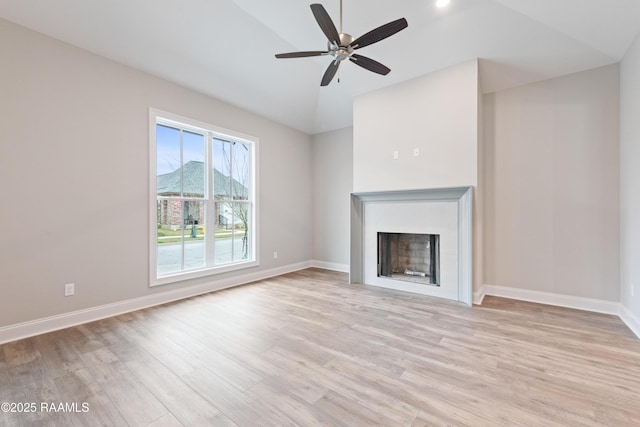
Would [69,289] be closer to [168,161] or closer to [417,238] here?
[168,161]

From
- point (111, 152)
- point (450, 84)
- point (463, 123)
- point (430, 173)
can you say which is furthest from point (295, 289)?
point (450, 84)

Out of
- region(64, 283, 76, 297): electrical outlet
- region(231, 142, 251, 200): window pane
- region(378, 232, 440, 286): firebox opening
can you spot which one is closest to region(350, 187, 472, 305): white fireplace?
region(378, 232, 440, 286): firebox opening

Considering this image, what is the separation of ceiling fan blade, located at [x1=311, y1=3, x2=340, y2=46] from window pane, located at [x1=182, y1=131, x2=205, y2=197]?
2824 mm

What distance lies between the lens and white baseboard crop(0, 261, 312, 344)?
2620 mm

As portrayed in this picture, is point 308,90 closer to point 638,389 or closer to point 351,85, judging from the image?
point 351,85

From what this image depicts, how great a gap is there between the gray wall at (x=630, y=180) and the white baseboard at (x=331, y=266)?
13.1 feet

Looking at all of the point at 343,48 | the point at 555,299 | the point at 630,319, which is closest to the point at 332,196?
the point at 343,48

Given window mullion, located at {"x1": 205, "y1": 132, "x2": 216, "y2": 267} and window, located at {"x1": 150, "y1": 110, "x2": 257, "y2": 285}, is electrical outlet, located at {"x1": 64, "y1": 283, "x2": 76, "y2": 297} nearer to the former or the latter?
window, located at {"x1": 150, "y1": 110, "x2": 257, "y2": 285}

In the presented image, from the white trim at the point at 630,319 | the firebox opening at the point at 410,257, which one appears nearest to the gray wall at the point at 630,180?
the white trim at the point at 630,319

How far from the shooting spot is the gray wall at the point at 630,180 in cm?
273

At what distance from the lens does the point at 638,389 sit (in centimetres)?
184

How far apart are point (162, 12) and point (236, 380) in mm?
3853

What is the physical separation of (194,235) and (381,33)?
3.72 m

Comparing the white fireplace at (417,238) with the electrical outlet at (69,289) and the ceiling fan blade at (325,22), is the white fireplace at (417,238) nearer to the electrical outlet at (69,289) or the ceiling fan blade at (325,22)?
the ceiling fan blade at (325,22)
